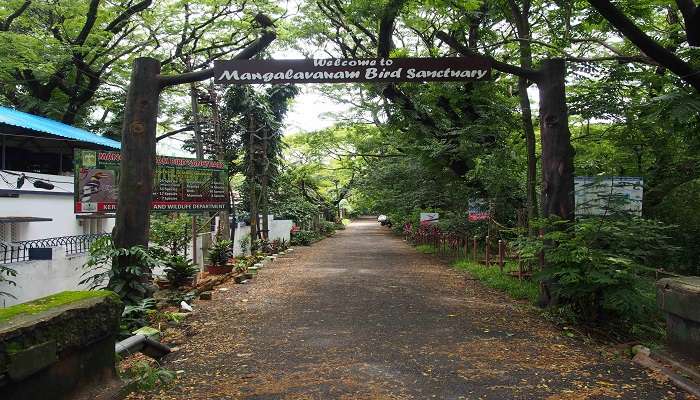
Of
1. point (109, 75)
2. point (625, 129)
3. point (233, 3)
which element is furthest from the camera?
point (109, 75)

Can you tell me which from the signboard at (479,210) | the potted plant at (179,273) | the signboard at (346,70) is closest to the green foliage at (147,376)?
the signboard at (346,70)

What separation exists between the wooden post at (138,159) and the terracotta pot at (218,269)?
20.0 feet

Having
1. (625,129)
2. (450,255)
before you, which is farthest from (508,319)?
(450,255)

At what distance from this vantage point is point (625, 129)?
27.6 ft

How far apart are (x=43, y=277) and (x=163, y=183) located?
10.3ft

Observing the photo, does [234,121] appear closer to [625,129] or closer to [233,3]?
[233,3]

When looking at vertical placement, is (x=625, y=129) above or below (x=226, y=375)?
above

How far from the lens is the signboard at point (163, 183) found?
27.3 ft

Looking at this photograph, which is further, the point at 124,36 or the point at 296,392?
the point at 124,36

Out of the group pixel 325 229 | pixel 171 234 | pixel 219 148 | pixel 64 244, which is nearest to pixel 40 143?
pixel 219 148

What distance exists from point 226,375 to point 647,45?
21.4 ft

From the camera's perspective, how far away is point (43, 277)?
9836 mm

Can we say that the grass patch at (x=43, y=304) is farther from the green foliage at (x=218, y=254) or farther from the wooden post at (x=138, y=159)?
the green foliage at (x=218, y=254)

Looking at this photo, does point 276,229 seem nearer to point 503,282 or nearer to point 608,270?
point 503,282
